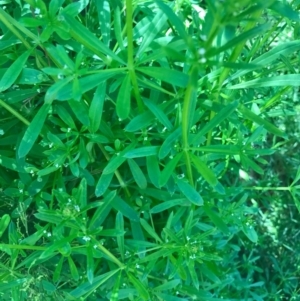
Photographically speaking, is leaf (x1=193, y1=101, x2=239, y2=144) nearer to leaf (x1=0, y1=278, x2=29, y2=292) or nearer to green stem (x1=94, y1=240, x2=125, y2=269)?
green stem (x1=94, y1=240, x2=125, y2=269)

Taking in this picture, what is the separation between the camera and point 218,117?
104 cm

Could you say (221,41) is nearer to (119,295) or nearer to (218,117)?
(218,117)

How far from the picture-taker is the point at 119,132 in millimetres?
1199

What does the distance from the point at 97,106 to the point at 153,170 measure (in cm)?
21

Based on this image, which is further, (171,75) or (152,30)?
(152,30)

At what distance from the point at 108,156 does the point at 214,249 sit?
0.51m

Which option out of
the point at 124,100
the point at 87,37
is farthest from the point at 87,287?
the point at 87,37

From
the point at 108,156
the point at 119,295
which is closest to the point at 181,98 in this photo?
the point at 108,156

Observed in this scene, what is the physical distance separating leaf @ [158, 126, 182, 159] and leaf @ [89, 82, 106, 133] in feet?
0.50

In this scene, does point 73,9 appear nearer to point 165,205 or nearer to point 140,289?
point 165,205

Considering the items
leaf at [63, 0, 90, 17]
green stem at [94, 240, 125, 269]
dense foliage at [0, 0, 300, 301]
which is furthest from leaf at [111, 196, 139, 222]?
leaf at [63, 0, 90, 17]

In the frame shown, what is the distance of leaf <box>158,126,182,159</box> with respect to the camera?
1.04m

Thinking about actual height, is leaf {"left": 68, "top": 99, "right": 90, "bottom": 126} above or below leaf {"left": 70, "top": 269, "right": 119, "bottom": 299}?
above

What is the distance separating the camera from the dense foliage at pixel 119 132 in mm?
959
